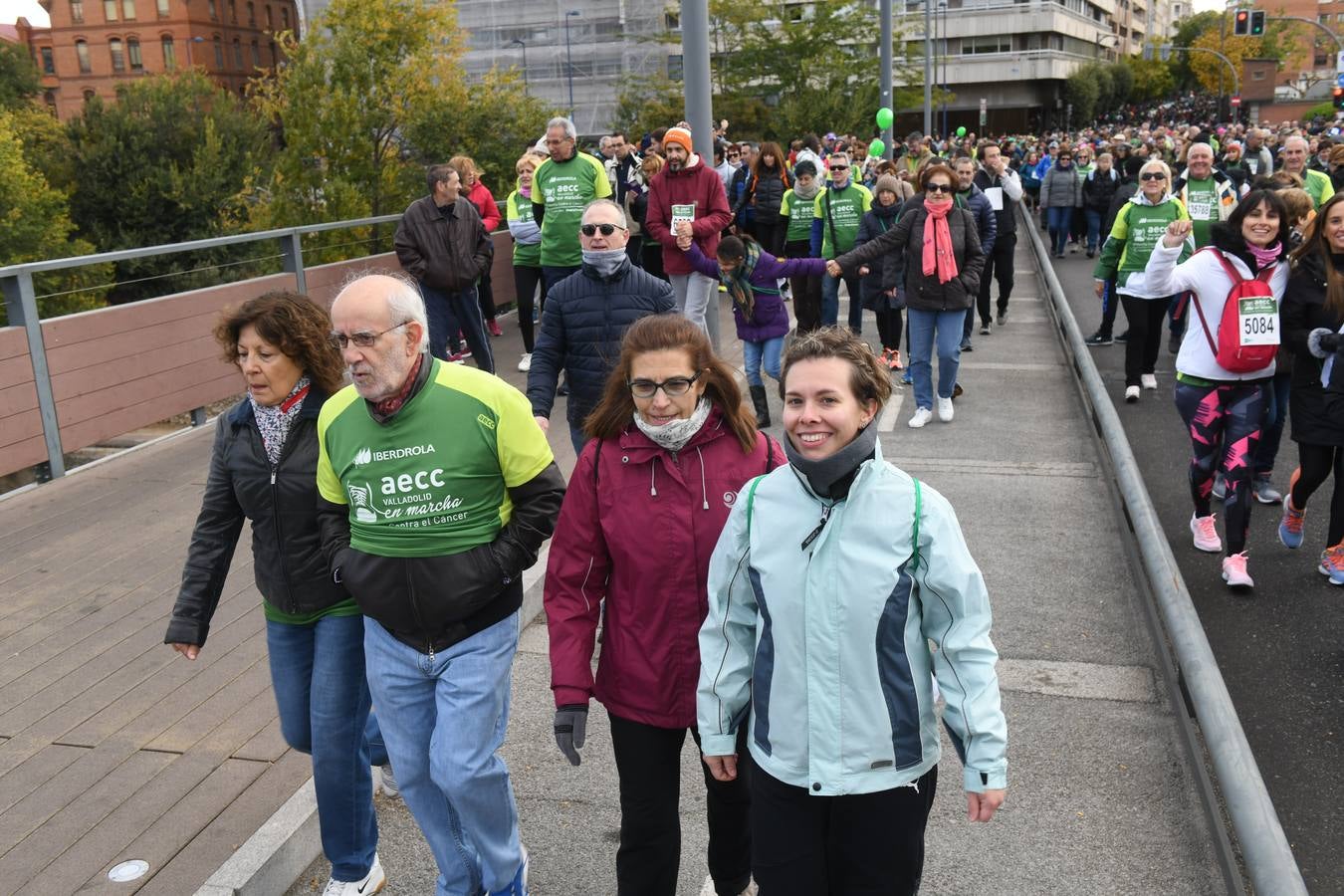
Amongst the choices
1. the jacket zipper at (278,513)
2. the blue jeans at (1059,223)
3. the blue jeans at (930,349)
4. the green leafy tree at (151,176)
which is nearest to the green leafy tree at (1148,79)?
the green leafy tree at (151,176)

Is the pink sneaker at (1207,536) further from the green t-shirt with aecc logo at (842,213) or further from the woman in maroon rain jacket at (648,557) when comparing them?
the green t-shirt with aecc logo at (842,213)

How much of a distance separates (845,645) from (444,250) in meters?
7.82

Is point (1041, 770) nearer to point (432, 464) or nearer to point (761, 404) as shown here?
point (432, 464)

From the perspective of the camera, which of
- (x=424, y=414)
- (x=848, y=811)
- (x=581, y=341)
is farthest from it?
(x=581, y=341)

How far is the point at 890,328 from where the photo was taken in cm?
1170

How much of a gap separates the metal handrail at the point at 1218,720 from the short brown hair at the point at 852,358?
169 centimetres

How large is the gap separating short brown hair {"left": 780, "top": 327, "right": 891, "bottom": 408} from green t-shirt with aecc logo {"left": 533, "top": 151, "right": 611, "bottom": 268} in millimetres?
7008

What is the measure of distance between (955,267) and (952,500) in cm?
253

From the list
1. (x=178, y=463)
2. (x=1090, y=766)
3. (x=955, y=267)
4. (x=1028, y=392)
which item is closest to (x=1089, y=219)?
(x=1028, y=392)

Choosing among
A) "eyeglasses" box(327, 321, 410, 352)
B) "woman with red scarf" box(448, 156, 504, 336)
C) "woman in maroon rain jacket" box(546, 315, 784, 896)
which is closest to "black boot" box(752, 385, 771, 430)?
"woman with red scarf" box(448, 156, 504, 336)

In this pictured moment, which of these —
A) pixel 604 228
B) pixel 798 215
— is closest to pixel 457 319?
pixel 798 215

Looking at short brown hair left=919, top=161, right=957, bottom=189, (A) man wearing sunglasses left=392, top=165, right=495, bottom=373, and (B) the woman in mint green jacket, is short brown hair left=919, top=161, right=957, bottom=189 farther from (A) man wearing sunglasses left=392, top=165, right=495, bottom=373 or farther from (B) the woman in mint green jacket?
(B) the woman in mint green jacket

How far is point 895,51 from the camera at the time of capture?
5662cm

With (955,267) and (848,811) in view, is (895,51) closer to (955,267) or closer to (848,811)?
(955,267)
